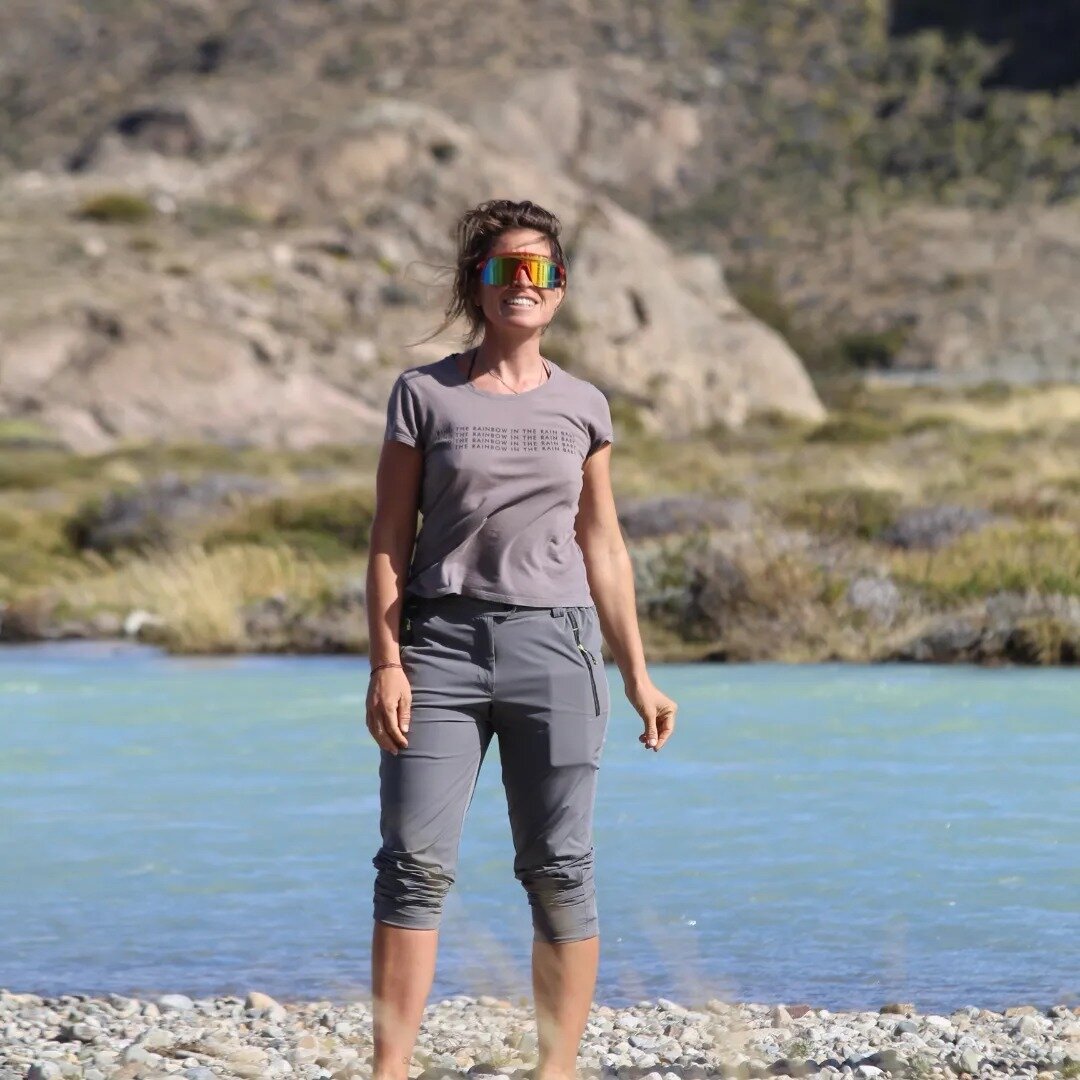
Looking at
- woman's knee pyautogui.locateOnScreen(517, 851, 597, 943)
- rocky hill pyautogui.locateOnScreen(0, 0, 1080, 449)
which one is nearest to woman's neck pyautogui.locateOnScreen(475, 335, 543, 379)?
woman's knee pyautogui.locateOnScreen(517, 851, 597, 943)

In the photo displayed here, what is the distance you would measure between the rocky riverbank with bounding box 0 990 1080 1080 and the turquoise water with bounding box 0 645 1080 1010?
198mm

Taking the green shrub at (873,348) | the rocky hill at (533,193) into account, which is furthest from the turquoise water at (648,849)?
the green shrub at (873,348)

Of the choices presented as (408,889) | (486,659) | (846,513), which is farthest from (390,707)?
(846,513)

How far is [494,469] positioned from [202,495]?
17.7 m

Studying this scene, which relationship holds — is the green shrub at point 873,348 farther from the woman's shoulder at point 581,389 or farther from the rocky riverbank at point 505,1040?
the woman's shoulder at point 581,389

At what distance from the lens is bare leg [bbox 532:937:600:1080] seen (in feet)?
13.2

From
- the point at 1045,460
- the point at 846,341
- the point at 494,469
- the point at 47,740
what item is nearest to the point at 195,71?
the point at 846,341

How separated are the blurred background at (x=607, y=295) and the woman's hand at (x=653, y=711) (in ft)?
27.7

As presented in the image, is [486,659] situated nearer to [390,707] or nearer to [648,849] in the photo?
[390,707]

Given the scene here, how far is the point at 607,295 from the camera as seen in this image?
44.4 meters

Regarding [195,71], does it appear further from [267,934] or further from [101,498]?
[267,934]

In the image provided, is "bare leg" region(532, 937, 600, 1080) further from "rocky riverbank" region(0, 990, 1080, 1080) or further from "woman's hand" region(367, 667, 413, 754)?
"woman's hand" region(367, 667, 413, 754)

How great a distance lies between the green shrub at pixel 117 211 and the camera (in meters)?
48.4

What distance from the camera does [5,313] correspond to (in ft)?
126
